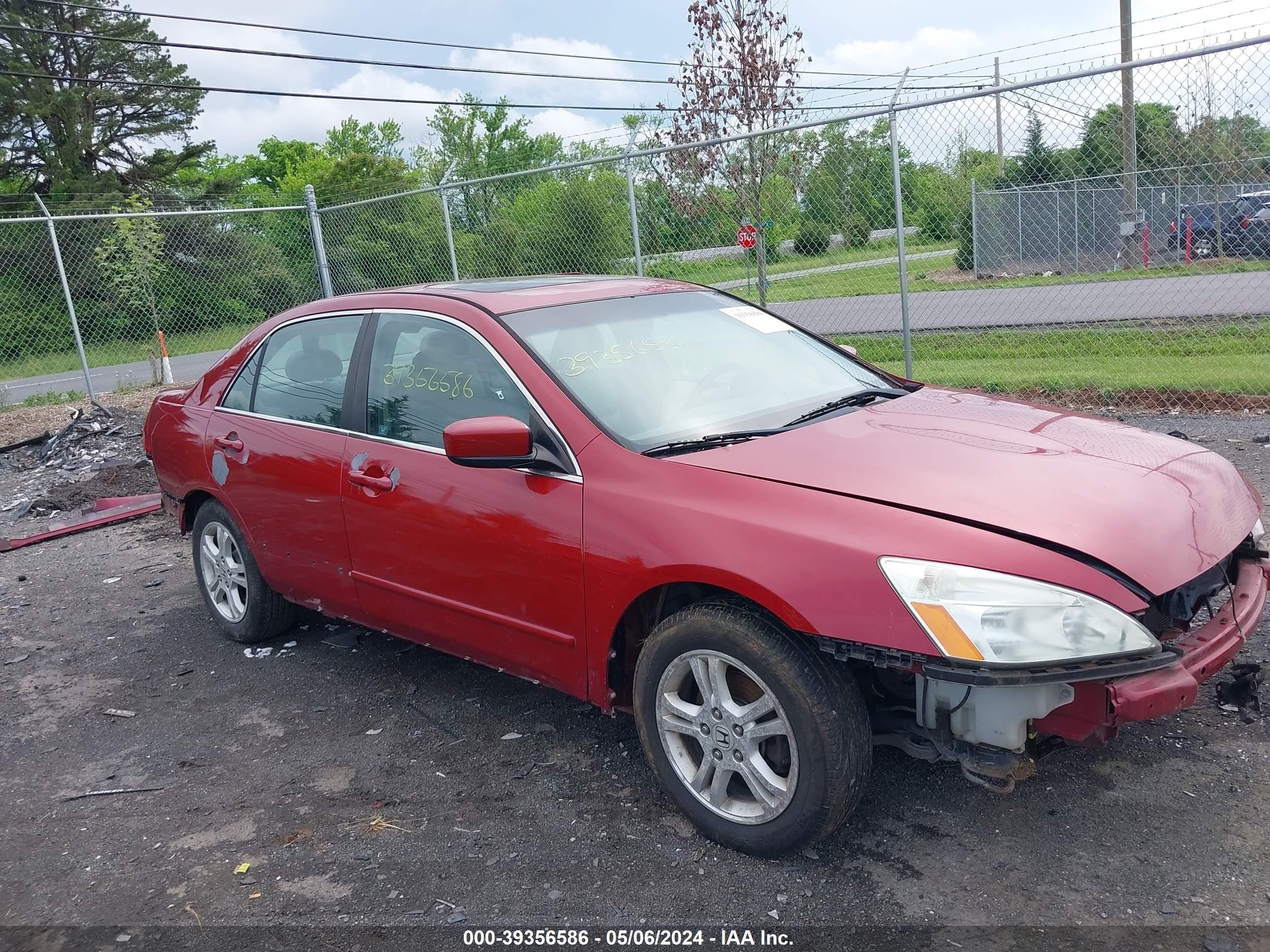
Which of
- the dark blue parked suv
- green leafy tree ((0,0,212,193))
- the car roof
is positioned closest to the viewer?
the car roof

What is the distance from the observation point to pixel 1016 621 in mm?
2486

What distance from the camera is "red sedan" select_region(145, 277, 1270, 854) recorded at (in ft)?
8.45

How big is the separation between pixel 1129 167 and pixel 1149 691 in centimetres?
755

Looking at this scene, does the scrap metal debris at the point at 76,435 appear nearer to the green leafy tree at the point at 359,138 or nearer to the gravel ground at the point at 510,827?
the gravel ground at the point at 510,827

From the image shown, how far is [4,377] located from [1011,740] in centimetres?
2670

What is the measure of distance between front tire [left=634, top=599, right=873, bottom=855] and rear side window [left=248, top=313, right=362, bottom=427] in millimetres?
1948

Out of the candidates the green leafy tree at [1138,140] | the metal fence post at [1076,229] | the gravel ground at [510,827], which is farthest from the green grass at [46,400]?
the green leafy tree at [1138,140]

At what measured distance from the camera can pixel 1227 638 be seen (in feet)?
9.22

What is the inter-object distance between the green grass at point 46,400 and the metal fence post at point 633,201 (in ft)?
33.7

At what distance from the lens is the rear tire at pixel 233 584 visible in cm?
488

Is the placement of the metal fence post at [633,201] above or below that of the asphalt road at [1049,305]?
above

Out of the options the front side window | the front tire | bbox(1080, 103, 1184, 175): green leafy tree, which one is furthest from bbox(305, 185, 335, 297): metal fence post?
the front tire

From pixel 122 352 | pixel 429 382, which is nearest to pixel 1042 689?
pixel 429 382

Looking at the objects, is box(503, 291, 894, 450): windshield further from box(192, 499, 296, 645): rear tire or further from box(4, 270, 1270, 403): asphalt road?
box(4, 270, 1270, 403): asphalt road
